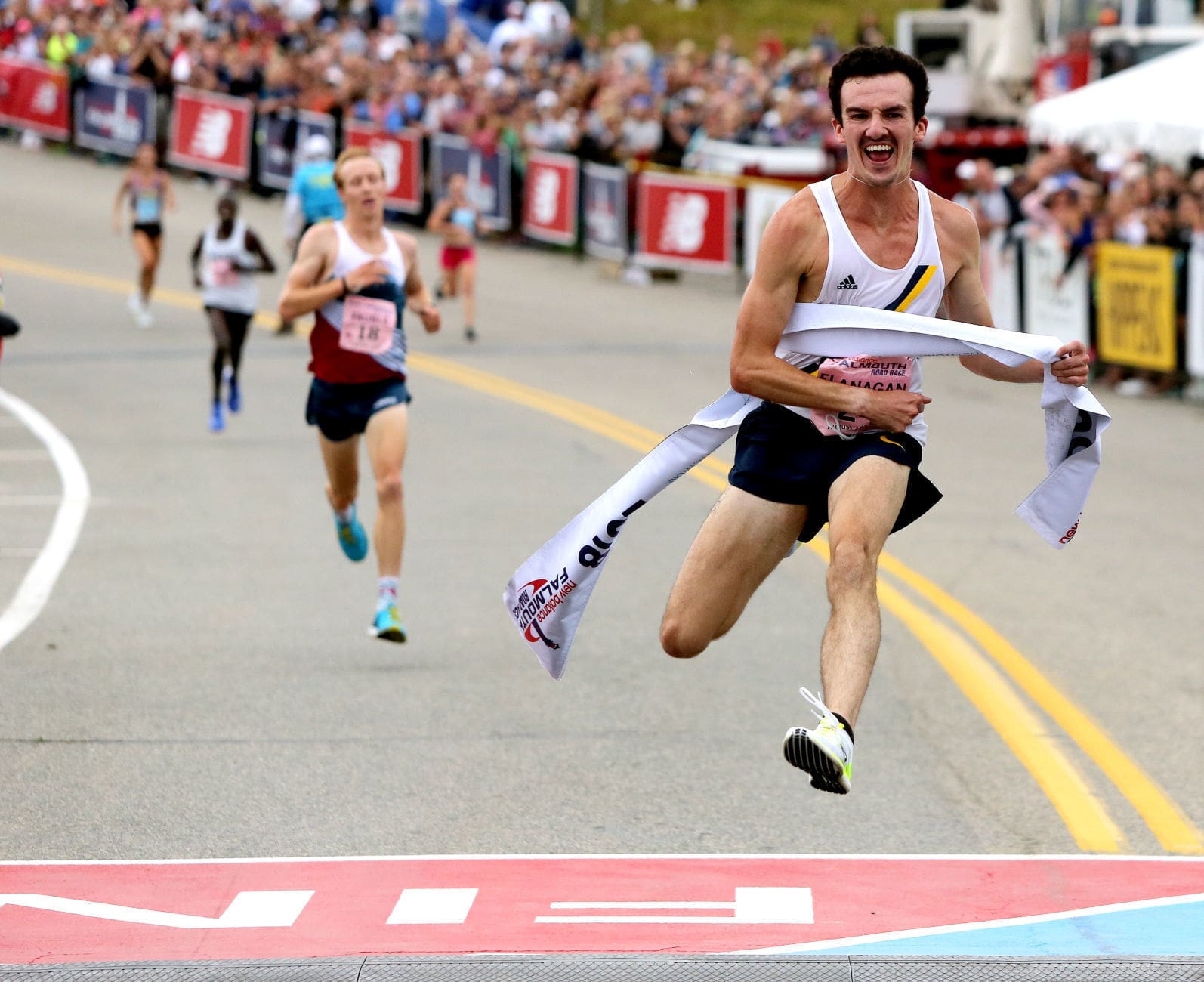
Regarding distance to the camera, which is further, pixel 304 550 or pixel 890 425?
pixel 304 550

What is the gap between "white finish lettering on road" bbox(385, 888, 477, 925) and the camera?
588cm

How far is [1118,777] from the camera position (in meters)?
7.78

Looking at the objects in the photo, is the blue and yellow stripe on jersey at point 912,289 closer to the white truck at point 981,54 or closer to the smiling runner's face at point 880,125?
the smiling runner's face at point 880,125

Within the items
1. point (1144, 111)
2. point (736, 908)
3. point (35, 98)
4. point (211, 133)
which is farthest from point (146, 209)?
point (736, 908)

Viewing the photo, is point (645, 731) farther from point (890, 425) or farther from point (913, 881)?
point (890, 425)

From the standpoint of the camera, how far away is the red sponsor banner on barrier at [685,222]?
26.9m

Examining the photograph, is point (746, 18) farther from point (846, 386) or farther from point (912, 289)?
point (846, 386)

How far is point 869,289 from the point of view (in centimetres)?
584

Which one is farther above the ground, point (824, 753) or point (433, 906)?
point (824, 753)

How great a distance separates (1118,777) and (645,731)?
6.18 feet

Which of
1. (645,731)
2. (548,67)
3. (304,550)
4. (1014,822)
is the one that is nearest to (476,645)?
(645,731)

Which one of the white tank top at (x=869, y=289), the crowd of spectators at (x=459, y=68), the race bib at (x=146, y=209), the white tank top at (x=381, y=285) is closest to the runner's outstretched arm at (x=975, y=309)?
the white tank top at (x=869, y=289)

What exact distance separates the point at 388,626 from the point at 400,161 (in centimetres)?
2218

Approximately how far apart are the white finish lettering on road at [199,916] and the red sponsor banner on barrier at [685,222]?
2126cm
